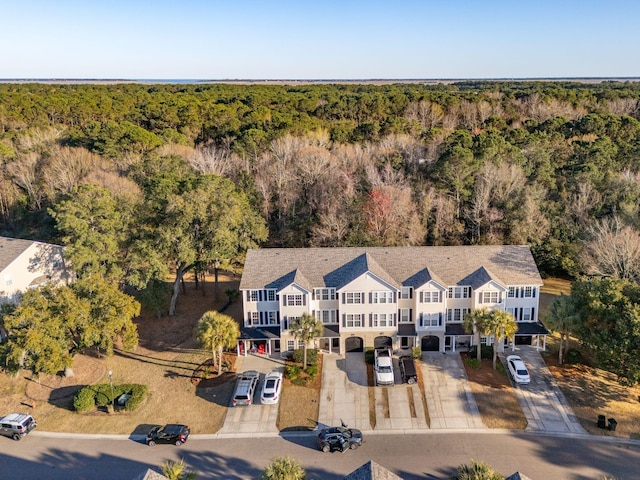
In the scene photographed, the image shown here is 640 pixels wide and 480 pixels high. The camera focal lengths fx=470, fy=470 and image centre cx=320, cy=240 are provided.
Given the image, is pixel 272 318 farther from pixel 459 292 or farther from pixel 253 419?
pixel 459 292

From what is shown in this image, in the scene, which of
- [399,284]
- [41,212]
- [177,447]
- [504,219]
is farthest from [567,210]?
[41,212]

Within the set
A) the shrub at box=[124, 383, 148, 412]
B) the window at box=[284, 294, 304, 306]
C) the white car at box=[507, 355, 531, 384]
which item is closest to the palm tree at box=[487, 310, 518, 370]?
the white car at box=[507, 355, 531, 384]

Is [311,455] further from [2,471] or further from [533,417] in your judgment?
[2,471]

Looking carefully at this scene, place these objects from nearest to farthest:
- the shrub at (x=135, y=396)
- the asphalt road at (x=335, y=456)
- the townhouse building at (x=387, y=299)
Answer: the asphalt road at (x=335, y=456) < the shrub at (x=135, y=396) < the townhouse building at (x=387, y=299)

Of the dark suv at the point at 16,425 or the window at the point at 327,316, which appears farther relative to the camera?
the window at the point at 327,316

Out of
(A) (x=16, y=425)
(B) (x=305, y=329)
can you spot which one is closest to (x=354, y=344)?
(B) (x=305, y=329)

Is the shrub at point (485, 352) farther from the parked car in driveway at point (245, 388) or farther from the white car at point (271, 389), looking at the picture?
the parked car in driveway at point (245, 388)

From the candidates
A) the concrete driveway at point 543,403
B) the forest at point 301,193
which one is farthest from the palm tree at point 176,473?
the concrete driveway at point 543,403
